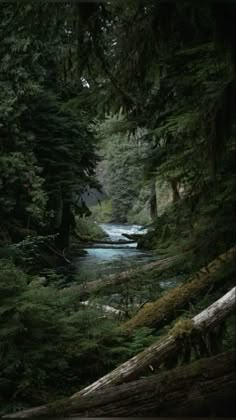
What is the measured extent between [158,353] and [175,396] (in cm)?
47

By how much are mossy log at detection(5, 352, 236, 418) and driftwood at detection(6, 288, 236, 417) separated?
0.15 meters

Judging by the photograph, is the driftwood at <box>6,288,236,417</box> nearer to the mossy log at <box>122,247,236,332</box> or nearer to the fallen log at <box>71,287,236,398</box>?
the fallen log at <box>71,287,236,398</box>

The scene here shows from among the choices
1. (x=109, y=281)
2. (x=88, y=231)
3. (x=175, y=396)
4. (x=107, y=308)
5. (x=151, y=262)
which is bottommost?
(x=88, y=231)

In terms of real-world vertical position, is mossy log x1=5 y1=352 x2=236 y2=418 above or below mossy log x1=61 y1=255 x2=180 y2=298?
below

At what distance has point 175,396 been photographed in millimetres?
2115

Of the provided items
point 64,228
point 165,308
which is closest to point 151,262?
point 165,308

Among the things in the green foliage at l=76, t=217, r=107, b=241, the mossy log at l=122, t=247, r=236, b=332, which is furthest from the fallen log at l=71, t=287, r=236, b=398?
the green foliage at l=76, t=217, r=107, b=241

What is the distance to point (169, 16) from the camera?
2201 millimetres


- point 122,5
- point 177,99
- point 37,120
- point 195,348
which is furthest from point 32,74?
point 195,348

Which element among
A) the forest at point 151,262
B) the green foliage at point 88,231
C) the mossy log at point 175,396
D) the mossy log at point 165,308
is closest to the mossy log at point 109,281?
the forest at point 151,262

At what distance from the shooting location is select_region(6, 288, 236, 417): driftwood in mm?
2395

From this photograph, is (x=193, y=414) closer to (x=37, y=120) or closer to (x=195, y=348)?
(x=195, y=348)

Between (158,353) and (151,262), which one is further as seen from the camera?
(151,262)

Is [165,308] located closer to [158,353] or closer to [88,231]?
[158,353]
